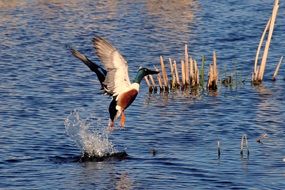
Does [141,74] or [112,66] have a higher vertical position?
[112,66]

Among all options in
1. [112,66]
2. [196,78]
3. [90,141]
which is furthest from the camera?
[196,78]

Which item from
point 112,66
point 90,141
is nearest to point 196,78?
point 90,141

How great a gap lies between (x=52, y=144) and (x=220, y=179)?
12.6ft

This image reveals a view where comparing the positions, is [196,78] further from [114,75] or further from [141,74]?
[114,75]

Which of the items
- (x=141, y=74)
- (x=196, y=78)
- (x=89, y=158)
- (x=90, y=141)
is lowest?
(x=89, y=158)

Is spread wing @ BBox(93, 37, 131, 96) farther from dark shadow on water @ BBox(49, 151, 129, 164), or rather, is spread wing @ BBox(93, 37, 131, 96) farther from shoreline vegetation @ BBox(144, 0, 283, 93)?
shoreline vegetation @ BBox(144, 0, 283, 93)

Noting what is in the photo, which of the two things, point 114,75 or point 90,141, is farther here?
point 90,141

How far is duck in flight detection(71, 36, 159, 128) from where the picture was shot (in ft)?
41.8

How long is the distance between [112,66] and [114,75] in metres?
0.25

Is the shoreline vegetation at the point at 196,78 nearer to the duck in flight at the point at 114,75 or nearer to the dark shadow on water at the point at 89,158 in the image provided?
the dark shadow on water at the point at 89,158

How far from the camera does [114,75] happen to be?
13.2 m

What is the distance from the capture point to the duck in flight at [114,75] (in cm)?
1274

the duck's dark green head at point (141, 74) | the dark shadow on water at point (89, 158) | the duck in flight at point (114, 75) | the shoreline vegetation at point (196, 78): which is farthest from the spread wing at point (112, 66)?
the shoreline vegetation at point (196, 78)

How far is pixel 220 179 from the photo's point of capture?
1338 centimetres
